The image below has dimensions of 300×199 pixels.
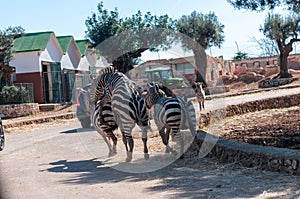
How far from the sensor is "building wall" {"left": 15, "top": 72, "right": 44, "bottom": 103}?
32344 millimetres

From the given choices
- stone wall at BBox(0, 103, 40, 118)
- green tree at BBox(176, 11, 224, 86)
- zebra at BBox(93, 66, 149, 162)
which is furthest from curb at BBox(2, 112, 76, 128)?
green tree at BBox(176, 11, 224, 86)

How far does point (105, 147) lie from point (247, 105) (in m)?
9.31

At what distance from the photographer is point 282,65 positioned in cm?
4138

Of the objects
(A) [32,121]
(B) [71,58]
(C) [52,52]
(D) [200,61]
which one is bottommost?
(A) [32,121]

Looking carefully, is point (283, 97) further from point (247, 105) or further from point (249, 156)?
point (249, 156)

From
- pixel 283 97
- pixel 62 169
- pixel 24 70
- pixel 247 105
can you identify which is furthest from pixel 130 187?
pixel 24 70

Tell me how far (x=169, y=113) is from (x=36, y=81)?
24.7 meters

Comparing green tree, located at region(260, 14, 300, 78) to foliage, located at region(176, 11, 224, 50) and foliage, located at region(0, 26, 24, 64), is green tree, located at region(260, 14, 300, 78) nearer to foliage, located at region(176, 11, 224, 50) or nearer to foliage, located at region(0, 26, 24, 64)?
foliage, located at region(176, 11, 224, 50)

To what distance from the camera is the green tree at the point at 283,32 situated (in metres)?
40.2

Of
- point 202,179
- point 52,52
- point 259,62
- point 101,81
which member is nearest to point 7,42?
point 52,52

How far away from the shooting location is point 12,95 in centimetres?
2728

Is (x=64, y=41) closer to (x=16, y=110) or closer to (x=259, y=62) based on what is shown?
(x=16, y=110)

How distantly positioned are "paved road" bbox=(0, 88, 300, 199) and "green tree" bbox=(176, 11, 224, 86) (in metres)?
30.7

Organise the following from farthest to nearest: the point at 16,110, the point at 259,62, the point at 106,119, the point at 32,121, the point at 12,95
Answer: the point at 259,62 → the point at 12,95 → the point at 16,110 → the point at 32,121 → the point at 106,119
